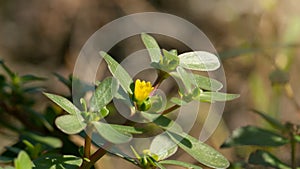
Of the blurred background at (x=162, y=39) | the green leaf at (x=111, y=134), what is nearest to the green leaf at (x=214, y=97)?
the green leaf at (x=111, y=134)

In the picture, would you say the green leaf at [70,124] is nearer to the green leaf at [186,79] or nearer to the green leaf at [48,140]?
the green leaf at [186,79]

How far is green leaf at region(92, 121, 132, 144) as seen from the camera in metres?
0.62

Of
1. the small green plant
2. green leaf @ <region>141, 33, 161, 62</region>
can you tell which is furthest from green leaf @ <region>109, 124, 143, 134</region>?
green leaf @ <region>141, 33, 161, 62</region>

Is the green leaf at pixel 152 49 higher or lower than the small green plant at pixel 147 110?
higher

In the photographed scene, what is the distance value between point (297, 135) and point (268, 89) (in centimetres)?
98

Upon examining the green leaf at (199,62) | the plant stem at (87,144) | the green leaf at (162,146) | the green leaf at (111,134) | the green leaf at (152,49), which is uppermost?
the green leaf at (152,49)

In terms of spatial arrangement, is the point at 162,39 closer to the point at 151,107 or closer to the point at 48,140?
the point at 48,140

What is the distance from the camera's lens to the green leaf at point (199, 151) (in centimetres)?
69

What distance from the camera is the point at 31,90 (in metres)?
1.11

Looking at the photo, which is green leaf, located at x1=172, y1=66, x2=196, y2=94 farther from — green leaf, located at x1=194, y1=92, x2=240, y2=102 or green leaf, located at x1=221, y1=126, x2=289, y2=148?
green leaf, located at x1=221, y1=126, x2=289, y2=148

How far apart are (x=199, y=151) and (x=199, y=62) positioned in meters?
0.11

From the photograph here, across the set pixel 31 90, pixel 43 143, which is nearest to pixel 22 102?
pixel 31 90

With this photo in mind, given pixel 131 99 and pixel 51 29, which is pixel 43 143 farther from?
pixel 51 29

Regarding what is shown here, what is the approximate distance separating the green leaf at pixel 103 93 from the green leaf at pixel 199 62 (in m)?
0.09
